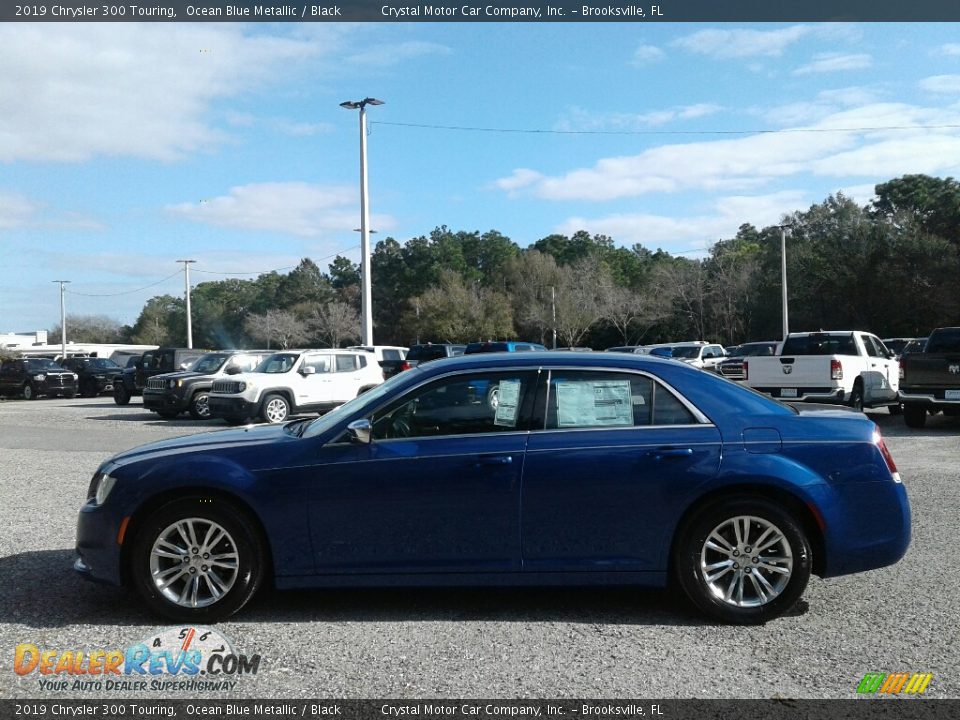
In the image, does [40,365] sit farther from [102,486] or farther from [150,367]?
[102,486]

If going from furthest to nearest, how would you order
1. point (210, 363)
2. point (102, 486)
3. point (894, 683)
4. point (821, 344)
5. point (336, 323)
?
point (336, 323)
point (210, 363)
point (821, 344)
point (102, 486)
point (894, 683)

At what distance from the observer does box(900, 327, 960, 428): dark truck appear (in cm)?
1571

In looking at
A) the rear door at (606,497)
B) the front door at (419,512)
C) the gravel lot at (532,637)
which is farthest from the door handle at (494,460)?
the gravel lot at (532,637)

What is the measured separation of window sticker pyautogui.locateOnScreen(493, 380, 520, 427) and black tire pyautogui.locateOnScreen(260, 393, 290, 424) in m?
14.1

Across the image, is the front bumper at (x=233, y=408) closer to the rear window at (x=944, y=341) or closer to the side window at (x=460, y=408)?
the rear window at (x=944, y=341)

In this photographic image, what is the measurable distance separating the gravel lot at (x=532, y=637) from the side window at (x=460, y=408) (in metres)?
1.13

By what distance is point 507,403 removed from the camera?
5449 millimetres

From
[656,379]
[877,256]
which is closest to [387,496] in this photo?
[656,379]

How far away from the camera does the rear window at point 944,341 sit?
1728 centimetres

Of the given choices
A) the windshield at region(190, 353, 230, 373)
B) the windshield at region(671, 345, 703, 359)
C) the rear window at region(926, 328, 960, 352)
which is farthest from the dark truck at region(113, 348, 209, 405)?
the windshield at region(671, 345, 703, 359)

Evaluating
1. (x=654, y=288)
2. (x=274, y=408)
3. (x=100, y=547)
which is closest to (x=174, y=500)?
(x=100, y=547)

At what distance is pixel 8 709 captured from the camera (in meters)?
4.07

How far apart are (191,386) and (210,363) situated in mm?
1231

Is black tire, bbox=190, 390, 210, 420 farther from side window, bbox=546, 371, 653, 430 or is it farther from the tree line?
the tree line
